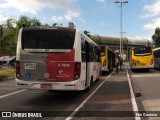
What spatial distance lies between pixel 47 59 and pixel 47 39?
85 centimetres

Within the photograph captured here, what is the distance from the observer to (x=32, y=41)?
14023 millimetres

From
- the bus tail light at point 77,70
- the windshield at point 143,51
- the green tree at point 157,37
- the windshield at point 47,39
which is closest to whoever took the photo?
the bus tail light at point 77,70

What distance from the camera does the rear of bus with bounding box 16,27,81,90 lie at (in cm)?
1358

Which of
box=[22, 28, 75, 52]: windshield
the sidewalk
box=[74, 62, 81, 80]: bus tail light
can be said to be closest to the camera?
the sidewalk

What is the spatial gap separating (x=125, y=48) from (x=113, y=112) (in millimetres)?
102535

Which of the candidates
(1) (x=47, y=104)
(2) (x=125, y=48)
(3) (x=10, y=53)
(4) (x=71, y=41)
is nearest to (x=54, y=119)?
(1) (x=47, y=104)

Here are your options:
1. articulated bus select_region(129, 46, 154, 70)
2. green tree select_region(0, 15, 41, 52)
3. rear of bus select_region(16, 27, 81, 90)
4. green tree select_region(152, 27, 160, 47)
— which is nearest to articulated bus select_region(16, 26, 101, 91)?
rear of bus select_region(16, 27, 81, 90)

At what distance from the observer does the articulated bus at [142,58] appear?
39.9m

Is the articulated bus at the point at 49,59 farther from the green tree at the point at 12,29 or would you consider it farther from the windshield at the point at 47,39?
the green tree at the point at 12,29

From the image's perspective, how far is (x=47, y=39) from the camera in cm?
1399

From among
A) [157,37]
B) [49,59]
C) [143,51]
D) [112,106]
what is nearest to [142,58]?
[143,51]

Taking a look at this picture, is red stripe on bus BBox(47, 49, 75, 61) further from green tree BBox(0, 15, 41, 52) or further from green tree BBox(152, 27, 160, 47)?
green tree BBox(152, 27, 160, 47)

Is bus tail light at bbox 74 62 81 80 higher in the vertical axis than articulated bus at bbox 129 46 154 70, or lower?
lower

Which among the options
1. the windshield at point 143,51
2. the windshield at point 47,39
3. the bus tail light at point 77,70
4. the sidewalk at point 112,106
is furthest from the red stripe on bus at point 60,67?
the windshield at point 143,51
